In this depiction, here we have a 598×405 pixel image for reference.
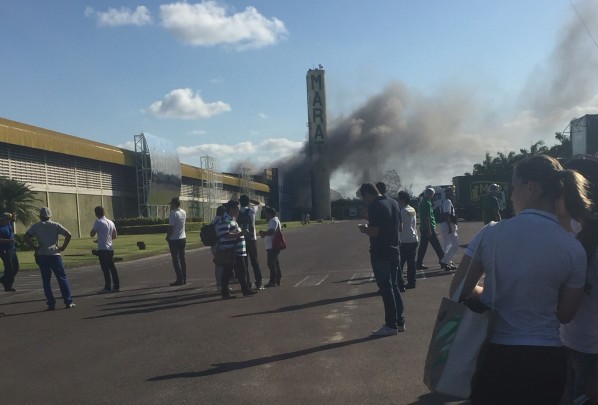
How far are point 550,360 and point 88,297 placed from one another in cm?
1091

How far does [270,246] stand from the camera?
40.4 ft

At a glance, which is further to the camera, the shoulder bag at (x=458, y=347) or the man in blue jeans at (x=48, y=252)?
the man in blue jeans at (x=48, y=252)

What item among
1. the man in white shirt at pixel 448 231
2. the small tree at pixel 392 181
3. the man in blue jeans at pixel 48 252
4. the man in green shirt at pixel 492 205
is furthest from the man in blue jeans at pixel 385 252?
the small tree at pixel 392 181

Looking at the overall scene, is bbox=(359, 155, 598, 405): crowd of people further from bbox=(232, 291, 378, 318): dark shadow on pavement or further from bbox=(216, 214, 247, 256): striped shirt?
bbox=(216, 214, 247, 256): striped shirt

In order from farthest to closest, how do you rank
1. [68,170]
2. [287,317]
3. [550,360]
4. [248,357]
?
[68,170] → [287,317] → [248,357] → [550,360]

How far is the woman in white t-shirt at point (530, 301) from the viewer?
264cm

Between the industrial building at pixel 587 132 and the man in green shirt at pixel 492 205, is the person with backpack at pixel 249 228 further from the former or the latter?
the industrial building at pixel 587 132

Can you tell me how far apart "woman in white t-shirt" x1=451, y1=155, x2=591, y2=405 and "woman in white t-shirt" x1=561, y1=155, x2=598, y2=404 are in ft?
0.75

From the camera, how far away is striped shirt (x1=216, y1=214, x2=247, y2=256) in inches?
440

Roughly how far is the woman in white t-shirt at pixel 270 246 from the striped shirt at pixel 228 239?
840mm

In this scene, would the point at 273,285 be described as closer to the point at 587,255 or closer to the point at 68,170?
the point at 587,255

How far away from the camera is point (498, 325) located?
272cm

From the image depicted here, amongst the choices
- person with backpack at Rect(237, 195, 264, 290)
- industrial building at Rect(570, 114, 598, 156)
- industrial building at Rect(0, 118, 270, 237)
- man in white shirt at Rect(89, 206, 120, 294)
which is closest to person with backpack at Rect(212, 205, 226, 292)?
person with backpack at Rect(237, 195, 264, 290)

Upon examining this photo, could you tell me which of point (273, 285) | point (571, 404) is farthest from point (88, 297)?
point (571, 404)
